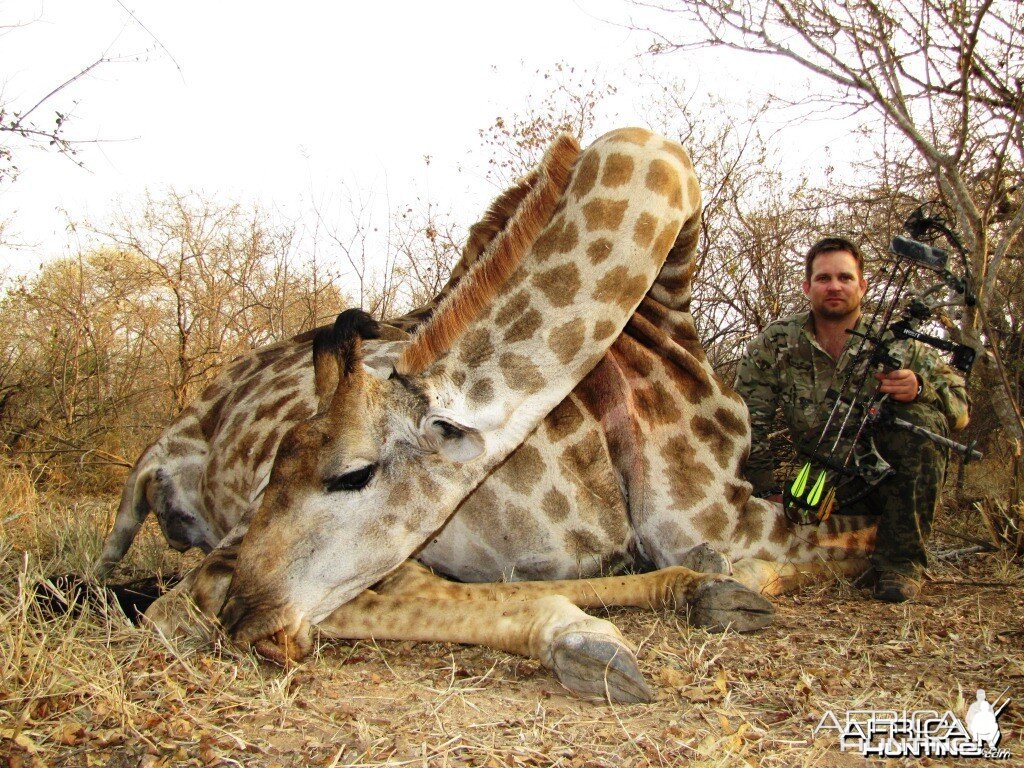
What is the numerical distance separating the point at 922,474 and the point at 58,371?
6.97 metres

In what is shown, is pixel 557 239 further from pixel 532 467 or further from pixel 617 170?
pixel 532 467

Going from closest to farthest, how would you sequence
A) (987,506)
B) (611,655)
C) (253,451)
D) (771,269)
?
(611,655)
(253,451)
(987,506)
(771,269)

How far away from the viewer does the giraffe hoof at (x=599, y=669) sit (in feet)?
8.45

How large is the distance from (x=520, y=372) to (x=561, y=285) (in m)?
0.39

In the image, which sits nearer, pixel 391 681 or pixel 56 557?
pixel 391 681

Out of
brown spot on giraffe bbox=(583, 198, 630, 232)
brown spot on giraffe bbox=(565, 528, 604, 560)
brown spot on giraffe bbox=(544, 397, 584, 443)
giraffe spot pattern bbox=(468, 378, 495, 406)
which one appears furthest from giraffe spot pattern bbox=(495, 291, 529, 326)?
brown spot on giraffe bbox=(565, 528, 604, 560)

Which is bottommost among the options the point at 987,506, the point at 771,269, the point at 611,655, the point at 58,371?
the point at 611,655

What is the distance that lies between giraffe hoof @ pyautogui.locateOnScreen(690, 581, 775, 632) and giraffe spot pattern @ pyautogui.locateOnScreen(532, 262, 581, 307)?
1.24m

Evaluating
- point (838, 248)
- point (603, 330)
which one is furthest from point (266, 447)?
point (838, 248)

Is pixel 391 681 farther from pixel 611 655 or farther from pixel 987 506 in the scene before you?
pixel 987 506

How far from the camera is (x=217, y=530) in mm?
4859

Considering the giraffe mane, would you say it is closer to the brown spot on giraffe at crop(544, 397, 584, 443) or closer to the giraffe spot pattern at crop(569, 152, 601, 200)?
the giraffe spot pattern at crop(569, 152, 601, 200)

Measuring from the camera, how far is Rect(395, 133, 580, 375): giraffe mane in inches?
134

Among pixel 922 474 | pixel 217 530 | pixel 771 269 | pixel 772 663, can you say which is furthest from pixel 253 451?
pixel 771 269
